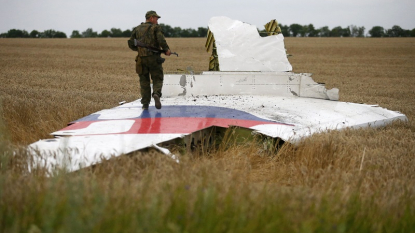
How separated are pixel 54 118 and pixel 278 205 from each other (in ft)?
18.1

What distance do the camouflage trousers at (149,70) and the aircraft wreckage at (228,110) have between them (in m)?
0.24

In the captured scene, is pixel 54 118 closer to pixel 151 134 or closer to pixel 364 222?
pixel 151 134

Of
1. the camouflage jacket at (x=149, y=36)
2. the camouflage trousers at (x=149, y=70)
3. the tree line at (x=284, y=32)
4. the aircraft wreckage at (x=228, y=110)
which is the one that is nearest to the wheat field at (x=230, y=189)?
the aircraft wreckage at (x=228, y=110)

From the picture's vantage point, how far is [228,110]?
6766mm

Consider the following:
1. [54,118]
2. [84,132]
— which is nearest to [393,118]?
[84,132]

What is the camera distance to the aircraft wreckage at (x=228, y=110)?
503 cm

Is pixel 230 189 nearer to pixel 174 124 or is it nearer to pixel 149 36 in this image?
pixel 174 124

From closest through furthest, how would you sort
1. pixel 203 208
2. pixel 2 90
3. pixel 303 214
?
pixel 203 208, pixel 303 214, pixel 2 90

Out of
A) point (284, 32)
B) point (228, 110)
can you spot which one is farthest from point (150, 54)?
point (284, 32)

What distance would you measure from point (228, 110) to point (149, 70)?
61.6 inches

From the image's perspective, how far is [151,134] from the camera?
5.39 m

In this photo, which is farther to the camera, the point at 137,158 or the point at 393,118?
the point at 393,118

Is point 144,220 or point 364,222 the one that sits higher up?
point 144,220

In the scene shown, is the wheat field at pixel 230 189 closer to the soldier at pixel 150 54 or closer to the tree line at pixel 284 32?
the soldier at pixel 150 54
